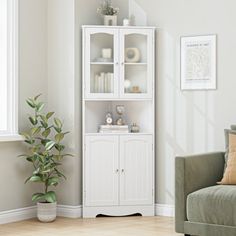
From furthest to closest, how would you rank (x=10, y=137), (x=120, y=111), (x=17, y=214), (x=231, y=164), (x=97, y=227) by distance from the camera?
→ (x=120, y=111)
(x=17, y=214)
(x=10, y=137)
(x=97, y=227)
(x=231, y=164)

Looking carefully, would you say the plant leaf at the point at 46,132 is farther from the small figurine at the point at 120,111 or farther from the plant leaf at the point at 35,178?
the small figurine at the point at 120,111

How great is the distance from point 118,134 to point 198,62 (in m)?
1.04

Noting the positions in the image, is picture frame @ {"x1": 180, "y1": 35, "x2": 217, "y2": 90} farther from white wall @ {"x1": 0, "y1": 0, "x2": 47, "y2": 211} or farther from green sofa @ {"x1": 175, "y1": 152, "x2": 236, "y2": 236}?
white wall @ {"x1": 0, "y1": 0, "x2": 47, "y2": 211}

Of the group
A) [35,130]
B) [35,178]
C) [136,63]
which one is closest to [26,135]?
[35,130]

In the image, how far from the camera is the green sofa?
4.61 metres

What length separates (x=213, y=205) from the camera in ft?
15.3

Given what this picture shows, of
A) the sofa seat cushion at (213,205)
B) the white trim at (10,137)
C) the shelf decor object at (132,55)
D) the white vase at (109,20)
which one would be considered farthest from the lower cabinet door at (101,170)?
the sofa seat cushion at (213,205)

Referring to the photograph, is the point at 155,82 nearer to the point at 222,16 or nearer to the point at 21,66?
the point at 222,16

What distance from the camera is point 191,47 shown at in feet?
19.6

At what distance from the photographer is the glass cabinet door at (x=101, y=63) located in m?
6.05

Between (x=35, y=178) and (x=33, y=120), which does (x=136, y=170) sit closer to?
(x=35, y=178)

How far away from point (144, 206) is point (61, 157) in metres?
Result: 0.96

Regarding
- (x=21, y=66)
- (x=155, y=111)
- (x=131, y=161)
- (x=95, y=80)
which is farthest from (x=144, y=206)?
(x=21, y=66)

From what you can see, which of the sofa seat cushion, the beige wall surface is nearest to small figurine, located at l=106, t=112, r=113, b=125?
the beige wall surface
